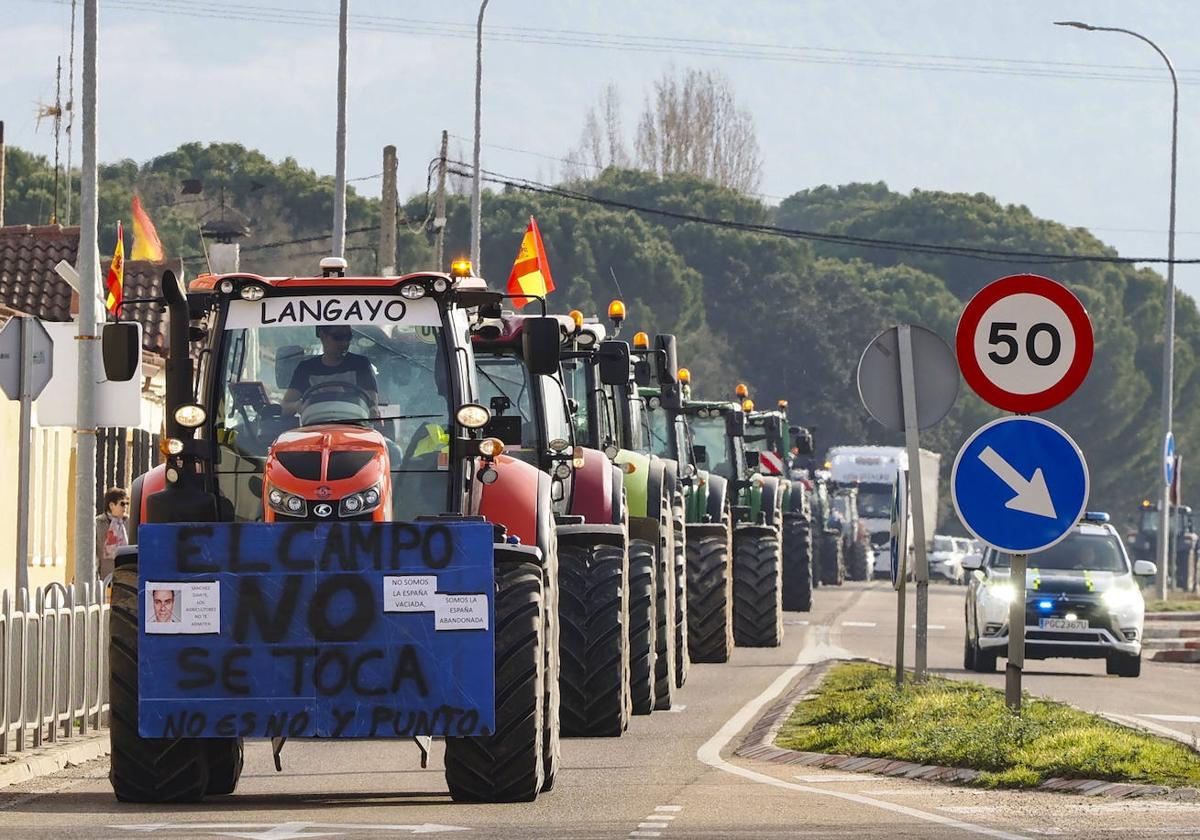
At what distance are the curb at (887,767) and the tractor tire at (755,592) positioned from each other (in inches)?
334

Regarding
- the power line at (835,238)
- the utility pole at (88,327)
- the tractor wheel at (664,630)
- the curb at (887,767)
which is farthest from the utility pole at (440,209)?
the curb at (887,767)

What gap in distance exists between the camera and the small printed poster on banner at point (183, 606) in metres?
11.7

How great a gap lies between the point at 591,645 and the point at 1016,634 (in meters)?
2.87

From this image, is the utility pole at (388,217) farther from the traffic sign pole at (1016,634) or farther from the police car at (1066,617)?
the traffic sign pole at (1016,634)

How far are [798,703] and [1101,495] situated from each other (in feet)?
257

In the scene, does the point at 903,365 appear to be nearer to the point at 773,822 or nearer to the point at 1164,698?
the point at 1164,698

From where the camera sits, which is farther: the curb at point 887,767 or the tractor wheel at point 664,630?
the tractor wheel at point 664,630

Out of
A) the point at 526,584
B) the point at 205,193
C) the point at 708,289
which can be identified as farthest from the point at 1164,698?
the point at 708,289

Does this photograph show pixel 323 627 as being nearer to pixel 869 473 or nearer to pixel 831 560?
pixel 831 560

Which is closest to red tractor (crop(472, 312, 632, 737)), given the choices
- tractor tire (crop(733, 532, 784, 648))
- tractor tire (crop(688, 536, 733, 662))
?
tractor tire (crop(688, 536, 733, 662))

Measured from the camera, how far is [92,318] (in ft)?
68.2

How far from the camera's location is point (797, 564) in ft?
128

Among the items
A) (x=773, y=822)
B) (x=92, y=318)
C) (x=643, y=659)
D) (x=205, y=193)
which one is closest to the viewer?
(x=773, y=822)

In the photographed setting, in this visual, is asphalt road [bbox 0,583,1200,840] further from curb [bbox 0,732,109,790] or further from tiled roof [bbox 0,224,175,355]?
tiled roof [bbox 0,224,175,355]
